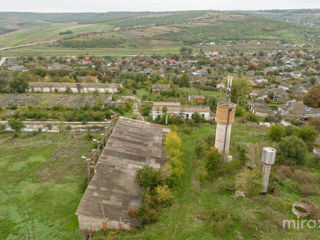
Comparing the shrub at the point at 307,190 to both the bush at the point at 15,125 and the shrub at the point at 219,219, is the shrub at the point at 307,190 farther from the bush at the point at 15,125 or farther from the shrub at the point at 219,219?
the bush at the point at 15,125

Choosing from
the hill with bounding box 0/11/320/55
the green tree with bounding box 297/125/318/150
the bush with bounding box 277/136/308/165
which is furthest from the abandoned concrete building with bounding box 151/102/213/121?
the hill with bounding box 0/11/320/55

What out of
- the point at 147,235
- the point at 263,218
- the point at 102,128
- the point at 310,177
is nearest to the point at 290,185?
the point at 310,177

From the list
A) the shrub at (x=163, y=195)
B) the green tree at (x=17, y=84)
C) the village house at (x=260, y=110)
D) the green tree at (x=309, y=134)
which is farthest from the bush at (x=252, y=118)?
the green tree at (x=17, y=84)

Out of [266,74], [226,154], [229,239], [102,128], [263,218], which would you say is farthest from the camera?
[266,74]

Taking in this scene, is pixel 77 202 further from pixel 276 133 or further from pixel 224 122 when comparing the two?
pixel 276 133

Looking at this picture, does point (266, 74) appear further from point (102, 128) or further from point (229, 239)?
point (229, 239)

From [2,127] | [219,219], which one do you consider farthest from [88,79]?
[219,219]
